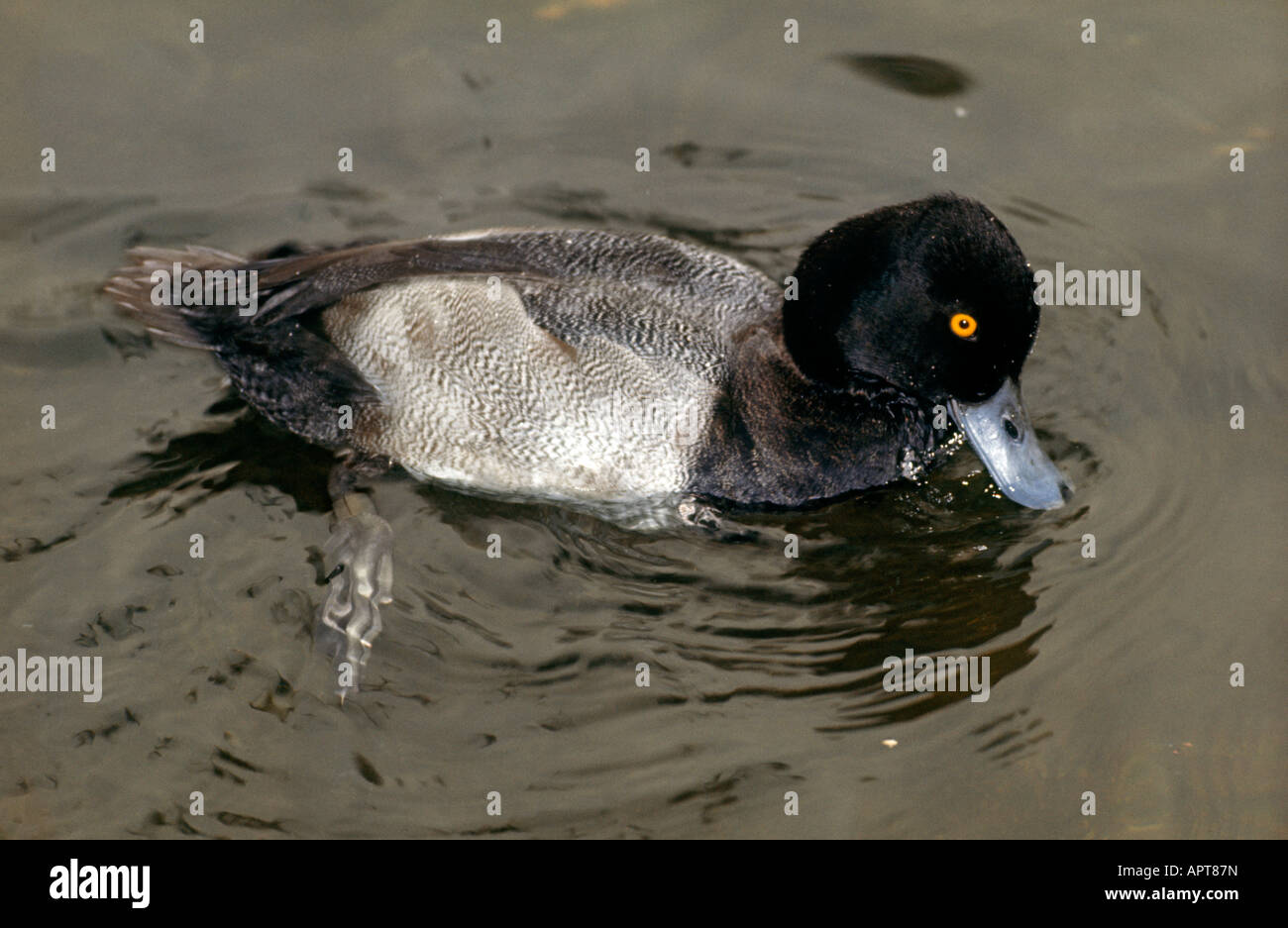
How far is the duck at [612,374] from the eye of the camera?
469 cm

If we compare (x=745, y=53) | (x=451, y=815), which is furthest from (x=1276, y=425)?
(x=451, y=815)

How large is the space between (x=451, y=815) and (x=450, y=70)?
13.4 ft

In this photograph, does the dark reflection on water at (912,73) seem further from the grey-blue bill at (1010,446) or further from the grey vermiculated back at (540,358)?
the grey-blue bill at (1010,446)

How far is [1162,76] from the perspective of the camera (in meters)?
6.79

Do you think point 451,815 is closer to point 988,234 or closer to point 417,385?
point 417,385

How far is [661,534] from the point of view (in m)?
4.98

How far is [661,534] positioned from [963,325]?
1344 mm

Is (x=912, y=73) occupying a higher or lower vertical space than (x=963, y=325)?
higher

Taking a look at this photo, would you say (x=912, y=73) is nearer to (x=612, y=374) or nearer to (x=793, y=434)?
(x=793, y=434)

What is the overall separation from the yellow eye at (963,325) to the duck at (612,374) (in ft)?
0.04

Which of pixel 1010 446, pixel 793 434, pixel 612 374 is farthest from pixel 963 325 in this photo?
pixel 612 374

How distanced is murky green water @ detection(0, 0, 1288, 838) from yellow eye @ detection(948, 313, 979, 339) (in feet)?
2.77

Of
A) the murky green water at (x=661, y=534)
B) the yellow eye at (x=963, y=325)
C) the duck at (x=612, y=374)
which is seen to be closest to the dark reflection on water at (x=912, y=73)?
the murky green water at (x=661, y=534)

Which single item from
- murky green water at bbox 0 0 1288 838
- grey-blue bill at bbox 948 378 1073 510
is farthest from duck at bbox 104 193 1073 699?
murky green water at bbox 0 0 1288 838
